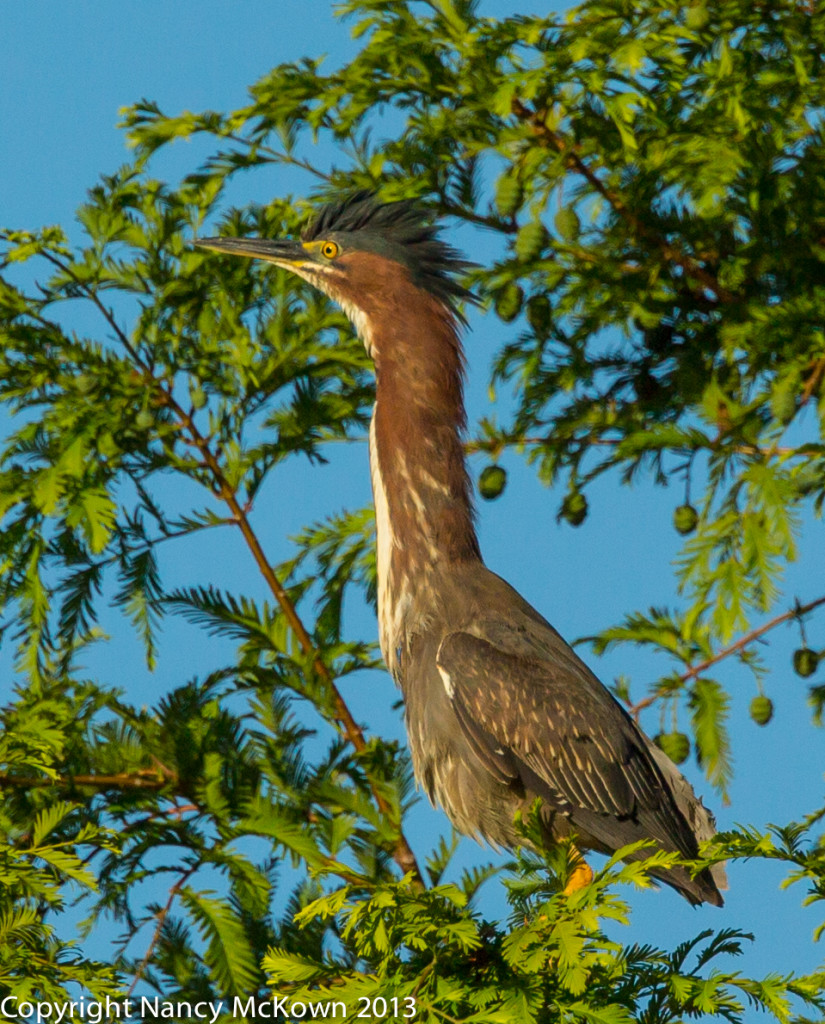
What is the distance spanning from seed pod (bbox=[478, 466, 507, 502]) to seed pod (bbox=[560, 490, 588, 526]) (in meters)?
0.26

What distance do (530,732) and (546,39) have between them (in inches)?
91.3

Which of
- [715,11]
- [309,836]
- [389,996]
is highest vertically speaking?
[715,11]

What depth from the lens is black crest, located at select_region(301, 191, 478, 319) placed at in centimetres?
484

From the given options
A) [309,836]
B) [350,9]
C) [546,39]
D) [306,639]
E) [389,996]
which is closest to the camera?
[389,996]

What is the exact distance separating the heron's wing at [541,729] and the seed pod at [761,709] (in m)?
0.77

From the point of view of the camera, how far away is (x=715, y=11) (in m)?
4.64

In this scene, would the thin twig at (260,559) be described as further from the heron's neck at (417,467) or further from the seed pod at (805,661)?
the seed pod at (805,661)

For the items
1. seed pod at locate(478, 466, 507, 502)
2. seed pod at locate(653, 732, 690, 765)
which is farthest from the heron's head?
seed pod at locate(653, 732, 690, 765)

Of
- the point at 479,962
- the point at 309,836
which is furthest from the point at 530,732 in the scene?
the point at 479,962

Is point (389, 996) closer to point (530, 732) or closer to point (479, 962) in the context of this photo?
point (479, 962)

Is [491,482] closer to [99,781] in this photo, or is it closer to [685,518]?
[685,518]

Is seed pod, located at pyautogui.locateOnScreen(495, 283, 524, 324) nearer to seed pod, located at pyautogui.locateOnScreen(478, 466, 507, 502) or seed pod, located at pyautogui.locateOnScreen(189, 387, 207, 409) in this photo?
seed pod, located at pyautogui.locateOnScreen(478, 466, 507, 502)

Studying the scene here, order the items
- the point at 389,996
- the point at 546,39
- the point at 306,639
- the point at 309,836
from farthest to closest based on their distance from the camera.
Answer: the point at 546,39 < the point at 306,639 < the point at 309,836 < the point at 389,996

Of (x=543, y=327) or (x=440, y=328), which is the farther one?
(x=543, y=327)
